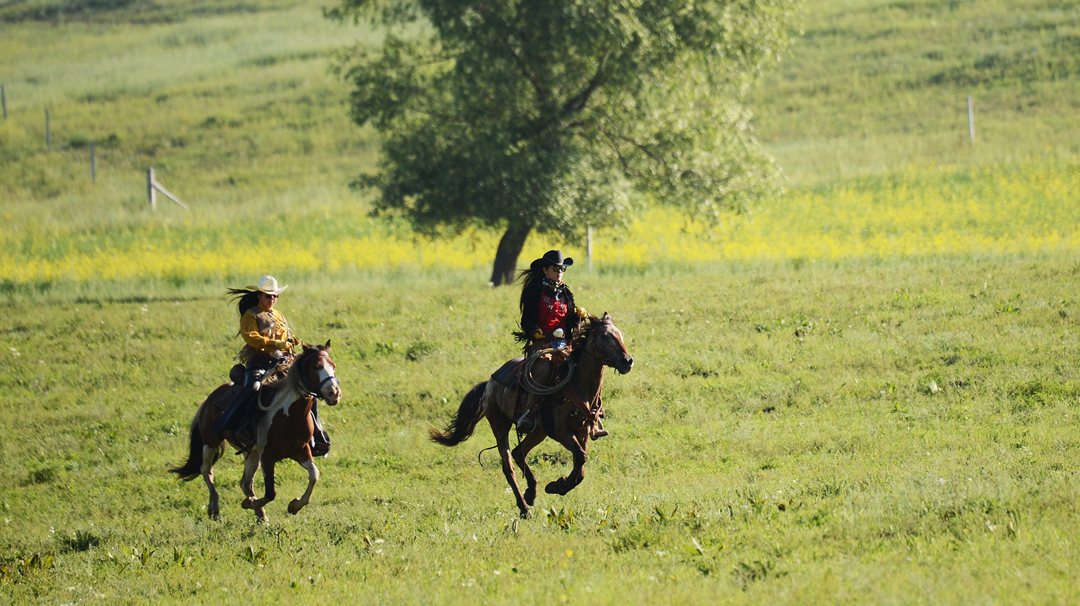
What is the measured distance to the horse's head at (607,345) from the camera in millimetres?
10462

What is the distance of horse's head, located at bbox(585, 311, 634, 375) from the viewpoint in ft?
34.3

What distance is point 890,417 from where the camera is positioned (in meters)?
14.7

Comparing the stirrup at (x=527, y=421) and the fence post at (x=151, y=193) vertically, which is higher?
the fence post at (x=151, y=193)

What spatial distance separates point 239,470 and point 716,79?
52.6ft

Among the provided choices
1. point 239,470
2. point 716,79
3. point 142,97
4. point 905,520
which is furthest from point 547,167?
point 142,97

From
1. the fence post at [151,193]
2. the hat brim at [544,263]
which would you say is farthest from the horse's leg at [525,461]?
the fence post at [151,193]

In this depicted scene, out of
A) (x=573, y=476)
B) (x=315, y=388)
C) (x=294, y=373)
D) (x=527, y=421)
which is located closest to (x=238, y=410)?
(x=294, y=373)

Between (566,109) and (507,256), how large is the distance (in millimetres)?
4259

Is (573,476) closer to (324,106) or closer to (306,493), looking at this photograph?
(306,493)

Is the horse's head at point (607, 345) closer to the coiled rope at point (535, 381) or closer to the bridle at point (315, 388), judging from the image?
the coiled rope at point (535, 381)

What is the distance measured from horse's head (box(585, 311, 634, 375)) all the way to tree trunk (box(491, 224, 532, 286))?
50.8 feet

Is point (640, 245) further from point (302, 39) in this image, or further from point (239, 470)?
point (302, 39)

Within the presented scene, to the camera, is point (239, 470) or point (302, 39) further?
point (302, 39)

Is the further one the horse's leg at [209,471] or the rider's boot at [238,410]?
the horse's leg at [209,471]
